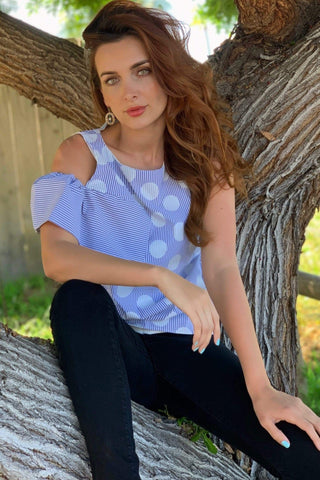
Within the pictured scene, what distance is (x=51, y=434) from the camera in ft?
5.95

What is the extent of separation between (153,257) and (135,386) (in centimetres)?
39

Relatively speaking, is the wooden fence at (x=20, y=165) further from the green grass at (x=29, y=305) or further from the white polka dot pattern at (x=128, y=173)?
the white polka dot pattern at (x=128, y=173)

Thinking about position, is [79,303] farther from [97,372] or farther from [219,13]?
[219,13]

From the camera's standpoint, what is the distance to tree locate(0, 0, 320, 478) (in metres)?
2.67

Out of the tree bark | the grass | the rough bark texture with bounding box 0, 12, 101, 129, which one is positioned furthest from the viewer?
the grass

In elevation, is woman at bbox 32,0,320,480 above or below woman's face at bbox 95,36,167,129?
below

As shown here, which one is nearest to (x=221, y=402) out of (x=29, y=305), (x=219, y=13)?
(x=219, y=13)

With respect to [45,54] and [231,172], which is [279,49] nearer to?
[231,172]

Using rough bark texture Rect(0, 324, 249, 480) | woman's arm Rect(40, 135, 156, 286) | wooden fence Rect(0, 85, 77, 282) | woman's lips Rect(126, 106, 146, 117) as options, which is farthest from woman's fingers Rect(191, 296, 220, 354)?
wooden fence Rect(0, 85, 77, 282)

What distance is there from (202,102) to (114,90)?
0.27 m

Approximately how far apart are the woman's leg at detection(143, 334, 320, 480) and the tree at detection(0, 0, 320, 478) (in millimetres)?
504

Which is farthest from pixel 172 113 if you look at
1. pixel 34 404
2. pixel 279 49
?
pixel 34 404

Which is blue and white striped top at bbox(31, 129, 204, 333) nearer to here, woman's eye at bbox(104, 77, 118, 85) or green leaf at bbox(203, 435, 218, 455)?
woman's eye at bbox(104, 77, 118, 85)

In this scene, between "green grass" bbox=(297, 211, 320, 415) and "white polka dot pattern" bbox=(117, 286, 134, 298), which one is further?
"green grass" bbox=(297, 211, 320, 415)
